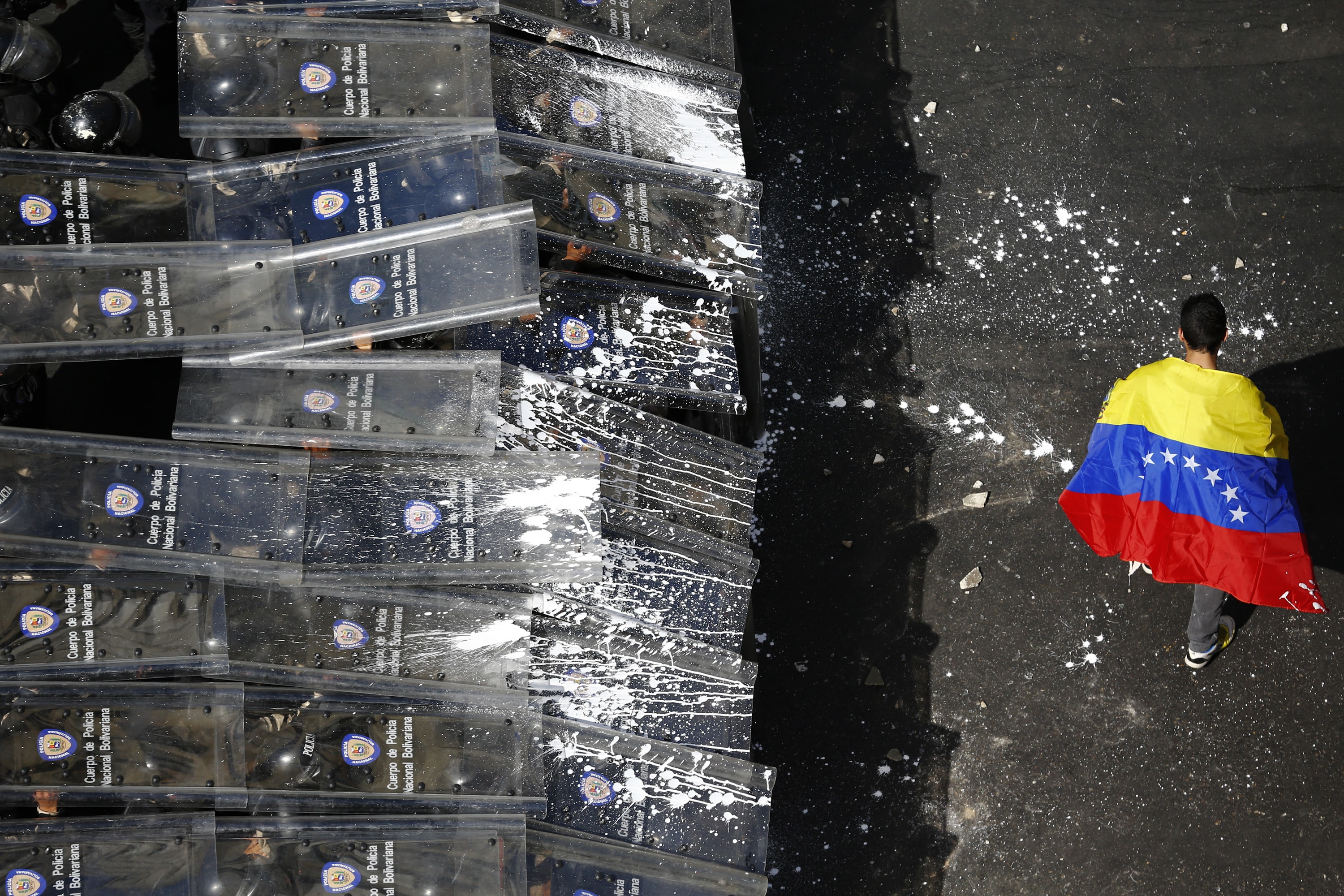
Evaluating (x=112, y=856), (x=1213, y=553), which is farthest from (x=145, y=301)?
(x=1213, y=553)

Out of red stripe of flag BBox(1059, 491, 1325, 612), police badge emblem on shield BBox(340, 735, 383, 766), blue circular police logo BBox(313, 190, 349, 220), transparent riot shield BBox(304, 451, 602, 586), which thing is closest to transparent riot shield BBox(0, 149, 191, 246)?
blue circular police logo BBox(313, 190, 349, 220)

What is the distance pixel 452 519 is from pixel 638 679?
0.91 m

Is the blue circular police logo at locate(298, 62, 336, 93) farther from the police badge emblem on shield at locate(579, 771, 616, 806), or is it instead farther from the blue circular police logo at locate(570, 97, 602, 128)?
the police badge emblem on shield at locate(579, 771, 616, 806)

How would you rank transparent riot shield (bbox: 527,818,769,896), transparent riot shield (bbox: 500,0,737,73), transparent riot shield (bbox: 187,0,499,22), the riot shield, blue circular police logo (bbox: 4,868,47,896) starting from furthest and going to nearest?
transparent riot shield (bbox: 500,0,737,73), transparent riot shield (bbox: 187,0,499,22), transparent riot shield (bbox: 527,818,769,896), the riot shield, blue circular police logo (bbox: 4,868,47,896)

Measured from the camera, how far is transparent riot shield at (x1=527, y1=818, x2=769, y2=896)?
353 centimetres

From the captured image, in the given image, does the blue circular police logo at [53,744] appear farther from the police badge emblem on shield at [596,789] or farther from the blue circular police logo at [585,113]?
the blue circular police logo at [585,113]

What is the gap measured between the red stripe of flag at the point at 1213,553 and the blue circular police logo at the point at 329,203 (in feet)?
10.0

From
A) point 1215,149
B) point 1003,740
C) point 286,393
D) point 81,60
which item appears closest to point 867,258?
point 1215,149

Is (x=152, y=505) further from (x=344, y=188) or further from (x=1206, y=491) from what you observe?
(x=1206, y=491)

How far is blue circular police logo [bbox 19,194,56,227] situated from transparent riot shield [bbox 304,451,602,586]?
1229 mm

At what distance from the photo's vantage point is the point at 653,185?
3975 mm

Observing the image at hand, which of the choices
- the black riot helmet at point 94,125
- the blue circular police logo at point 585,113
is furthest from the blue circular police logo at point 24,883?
the blue circular police logo at point 585,113

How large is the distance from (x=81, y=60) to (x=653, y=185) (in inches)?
99.9

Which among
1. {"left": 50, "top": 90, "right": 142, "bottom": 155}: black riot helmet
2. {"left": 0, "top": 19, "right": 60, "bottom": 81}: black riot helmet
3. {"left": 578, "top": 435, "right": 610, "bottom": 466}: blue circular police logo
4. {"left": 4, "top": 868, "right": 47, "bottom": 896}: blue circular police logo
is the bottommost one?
{"left": 4, "top": 868, "right": 47, "bottom": 896}: blue circular police logo
